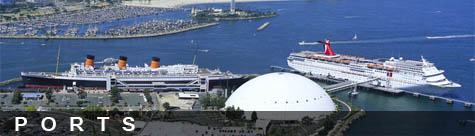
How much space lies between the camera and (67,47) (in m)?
27.1

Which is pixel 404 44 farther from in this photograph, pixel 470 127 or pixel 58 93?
pixel 58 93

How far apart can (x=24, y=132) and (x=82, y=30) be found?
2008cm

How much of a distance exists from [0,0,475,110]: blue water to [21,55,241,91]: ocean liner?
8.40 ft

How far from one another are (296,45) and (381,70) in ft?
26.2

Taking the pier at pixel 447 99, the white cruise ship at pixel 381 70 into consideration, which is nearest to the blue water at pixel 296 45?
the pier at pixel 447 99

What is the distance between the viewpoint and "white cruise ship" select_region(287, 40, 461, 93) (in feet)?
64.0

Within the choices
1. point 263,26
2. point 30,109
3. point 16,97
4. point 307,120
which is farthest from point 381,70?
point 263,26

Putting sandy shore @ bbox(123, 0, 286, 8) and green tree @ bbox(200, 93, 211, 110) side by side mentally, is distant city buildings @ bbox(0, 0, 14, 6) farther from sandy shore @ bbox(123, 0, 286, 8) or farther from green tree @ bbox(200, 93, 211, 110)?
green tree @ bbox(200, 93, 211, 110)

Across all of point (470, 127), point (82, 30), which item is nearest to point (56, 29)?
point (82, 30)

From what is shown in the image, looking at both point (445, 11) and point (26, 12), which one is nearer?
point (26, 12)

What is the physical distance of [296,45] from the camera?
92.0 feet

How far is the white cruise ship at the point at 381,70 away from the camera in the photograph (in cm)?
1952

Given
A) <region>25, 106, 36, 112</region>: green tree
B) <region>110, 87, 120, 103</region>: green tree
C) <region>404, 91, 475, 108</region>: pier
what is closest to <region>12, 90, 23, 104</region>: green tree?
<region>25, 106, 36, 112</region>: green tree

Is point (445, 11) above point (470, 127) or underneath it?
above
